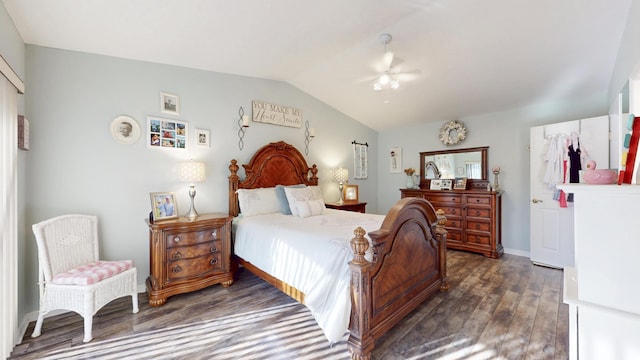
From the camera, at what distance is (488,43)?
2.75 metres

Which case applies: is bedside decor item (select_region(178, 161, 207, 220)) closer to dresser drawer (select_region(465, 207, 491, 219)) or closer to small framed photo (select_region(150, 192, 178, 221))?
small framed photo (select_region(150, 192, 178, 221))

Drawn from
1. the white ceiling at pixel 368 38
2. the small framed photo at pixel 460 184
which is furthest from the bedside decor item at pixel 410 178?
the white ceiling at pixel 368 38

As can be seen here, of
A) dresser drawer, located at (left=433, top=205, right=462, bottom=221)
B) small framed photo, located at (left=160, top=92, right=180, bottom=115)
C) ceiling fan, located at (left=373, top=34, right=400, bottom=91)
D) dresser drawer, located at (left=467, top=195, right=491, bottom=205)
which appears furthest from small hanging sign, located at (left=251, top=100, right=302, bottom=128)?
dresser drawer, located at (left=467, top=195, right=491, bottom=205)

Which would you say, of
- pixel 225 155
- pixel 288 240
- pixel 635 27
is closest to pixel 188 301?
pixel 288 240

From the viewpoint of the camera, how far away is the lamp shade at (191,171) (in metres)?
2.96

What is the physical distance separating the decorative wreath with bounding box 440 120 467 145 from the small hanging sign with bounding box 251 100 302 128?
2.62 metres

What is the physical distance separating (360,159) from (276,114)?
84.4 inches

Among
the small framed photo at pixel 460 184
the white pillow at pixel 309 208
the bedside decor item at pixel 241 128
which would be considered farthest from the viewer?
the small framed photo at pixel 460 184

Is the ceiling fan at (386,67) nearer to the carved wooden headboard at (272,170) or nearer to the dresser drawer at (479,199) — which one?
the carved wooden headboard at (272,170)

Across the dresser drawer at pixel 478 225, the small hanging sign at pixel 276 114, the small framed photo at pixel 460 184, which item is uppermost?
the small hanging sign at pixel 276 114

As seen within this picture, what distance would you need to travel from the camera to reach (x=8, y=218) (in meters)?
1.79

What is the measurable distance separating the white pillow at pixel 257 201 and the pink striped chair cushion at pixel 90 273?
4.29 feet

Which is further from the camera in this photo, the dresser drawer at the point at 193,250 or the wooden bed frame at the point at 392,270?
the dresser drawer at the point at 193,250

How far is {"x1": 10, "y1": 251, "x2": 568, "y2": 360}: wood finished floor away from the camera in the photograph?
6.01ft
